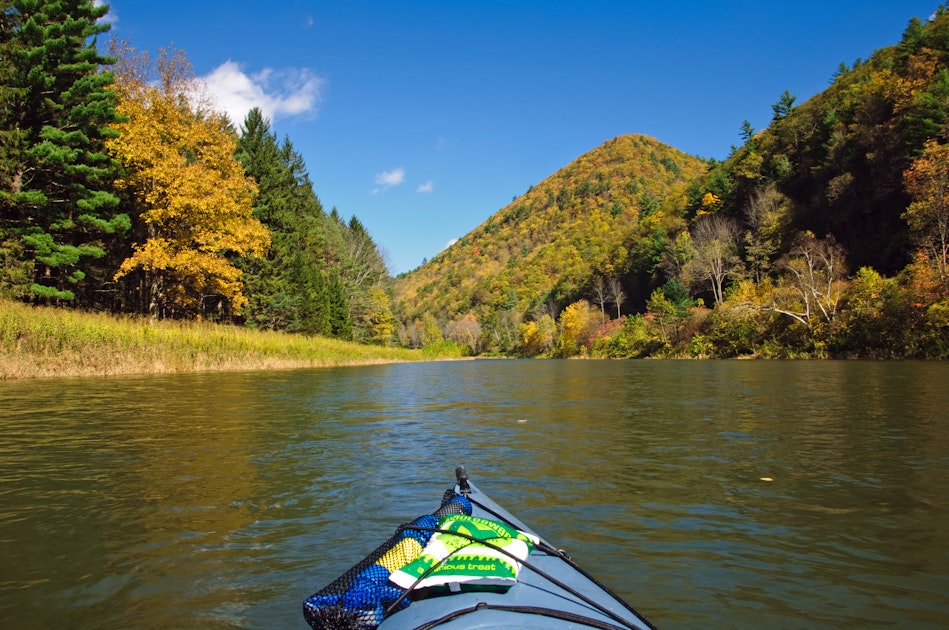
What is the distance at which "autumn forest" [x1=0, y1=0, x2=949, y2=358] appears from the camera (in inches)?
806

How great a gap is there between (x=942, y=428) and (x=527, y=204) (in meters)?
188

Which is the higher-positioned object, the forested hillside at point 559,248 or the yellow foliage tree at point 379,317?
the forested hillside at point 559,248

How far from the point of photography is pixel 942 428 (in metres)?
7.80

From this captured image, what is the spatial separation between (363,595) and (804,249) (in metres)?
49.5

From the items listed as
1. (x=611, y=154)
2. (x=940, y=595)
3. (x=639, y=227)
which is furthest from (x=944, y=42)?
(x=611, y=154)

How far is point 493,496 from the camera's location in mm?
5078

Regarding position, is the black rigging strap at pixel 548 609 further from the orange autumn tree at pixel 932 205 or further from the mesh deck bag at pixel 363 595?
the orange autumn tree at pixel 932 205

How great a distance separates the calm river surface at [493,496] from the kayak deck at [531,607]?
0.78m

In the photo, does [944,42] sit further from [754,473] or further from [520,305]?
[520,305]

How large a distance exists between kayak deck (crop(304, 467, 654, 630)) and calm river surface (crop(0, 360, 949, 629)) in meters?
0.78

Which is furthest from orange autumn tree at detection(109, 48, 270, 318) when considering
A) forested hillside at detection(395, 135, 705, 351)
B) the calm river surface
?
forested hillside at detection(395, 135, 705, 351)

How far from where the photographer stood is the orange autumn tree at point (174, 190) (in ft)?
73.8

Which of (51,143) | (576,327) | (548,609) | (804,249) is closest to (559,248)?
(576,327)

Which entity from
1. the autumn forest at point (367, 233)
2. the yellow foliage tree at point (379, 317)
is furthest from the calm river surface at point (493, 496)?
the yellow foliage tree at point (379, 317)
